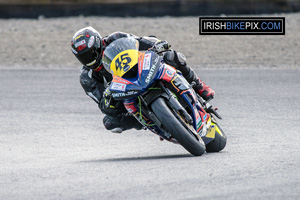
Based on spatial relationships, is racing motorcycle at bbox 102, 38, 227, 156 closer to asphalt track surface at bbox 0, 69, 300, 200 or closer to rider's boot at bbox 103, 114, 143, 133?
asphalt track surface at bbox 0, 69, 300, 200

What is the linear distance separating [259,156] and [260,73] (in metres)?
7.28

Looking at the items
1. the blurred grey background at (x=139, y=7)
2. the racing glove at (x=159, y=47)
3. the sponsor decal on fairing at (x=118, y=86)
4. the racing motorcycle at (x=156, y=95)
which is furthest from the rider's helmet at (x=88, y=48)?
the blurred grey background at (x=139, y=7)

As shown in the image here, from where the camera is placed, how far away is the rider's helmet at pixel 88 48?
655cm

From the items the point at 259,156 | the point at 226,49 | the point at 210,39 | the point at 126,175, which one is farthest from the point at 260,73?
the point at 126,175

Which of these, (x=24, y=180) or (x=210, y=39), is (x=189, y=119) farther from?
(x=210, y=39)

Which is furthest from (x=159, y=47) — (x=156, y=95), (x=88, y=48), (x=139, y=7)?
(x=139, y=7)

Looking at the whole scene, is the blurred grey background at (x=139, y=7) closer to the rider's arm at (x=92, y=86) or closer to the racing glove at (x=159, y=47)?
the racing glove at (x=159, y=47)

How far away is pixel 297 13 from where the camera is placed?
17672 millimetres

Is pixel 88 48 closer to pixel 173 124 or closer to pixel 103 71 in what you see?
pixel 103 71

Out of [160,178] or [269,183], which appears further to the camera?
[160,178]

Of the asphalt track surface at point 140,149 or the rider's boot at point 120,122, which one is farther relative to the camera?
the rider's boot at point 120,122

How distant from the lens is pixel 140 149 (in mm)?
7320

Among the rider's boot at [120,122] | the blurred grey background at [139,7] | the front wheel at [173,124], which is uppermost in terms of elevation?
the front wheel at [173,124]

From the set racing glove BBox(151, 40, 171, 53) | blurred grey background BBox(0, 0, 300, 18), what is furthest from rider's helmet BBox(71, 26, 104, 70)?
blurred grey background BBox(0, 0, 300, 18)
